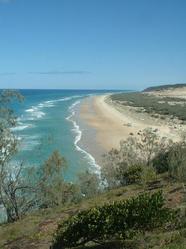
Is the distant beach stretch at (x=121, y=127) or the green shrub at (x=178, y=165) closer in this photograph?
the green shrub at (x=178, y=165)

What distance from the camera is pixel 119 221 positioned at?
39.6ft

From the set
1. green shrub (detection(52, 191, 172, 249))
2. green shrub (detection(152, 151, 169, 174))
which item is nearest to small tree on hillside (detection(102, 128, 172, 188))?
green shrub (detection(152, 151, 169, 174))

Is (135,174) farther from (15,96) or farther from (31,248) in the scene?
(31,248)

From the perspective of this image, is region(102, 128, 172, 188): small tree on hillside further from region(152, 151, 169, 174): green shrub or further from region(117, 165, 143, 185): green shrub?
region(152, 151, 169, 174): green shrub

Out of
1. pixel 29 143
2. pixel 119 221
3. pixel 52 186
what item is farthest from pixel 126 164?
pixel 29 143

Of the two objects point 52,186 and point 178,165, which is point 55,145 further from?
point 178,165

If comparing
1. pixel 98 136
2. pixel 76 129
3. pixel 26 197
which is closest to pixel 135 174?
pixel 26 197

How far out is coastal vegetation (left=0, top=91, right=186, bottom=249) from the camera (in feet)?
39.5

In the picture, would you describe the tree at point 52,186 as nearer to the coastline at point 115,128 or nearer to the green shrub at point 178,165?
the green shrub at point 178,165

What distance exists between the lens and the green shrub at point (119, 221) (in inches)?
472

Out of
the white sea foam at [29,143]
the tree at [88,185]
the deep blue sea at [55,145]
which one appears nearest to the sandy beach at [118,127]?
the deep blue sea at [55,145]

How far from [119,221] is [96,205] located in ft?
27.0

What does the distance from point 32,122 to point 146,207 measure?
81.3 meters

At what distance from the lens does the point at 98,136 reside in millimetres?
69250
